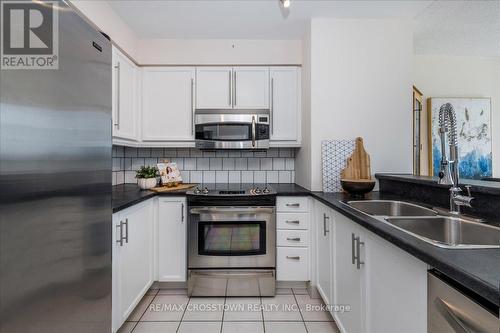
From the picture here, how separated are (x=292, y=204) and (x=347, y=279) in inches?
35.6

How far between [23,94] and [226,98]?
2.20m

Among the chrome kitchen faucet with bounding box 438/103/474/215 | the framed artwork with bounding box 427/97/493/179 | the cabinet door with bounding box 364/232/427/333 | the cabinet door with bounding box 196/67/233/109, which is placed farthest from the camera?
the framed artwork with bounding box 427/97/493/179

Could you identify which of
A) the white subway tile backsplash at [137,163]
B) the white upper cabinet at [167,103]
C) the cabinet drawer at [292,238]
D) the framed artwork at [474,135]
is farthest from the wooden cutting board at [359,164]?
the white subway tile backsplash at [137,163]

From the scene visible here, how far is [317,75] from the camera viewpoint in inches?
95.3

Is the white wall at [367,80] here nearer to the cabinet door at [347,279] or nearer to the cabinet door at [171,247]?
the cabinet door at [347,279]

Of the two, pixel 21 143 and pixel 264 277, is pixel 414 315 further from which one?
pixel 264 277

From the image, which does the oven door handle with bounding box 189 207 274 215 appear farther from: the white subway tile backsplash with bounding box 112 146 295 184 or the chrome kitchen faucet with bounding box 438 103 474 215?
the chrome kitchen faucet with bounding box 438 103 474 215

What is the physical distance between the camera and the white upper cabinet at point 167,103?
2770 mm

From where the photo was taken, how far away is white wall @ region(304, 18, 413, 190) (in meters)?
2.41

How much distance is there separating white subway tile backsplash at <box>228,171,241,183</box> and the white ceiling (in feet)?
4.75

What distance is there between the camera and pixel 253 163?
9.98 ft

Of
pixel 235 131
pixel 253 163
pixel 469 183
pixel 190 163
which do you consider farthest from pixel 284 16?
pixel 469 183

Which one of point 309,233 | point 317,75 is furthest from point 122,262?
point 317,75

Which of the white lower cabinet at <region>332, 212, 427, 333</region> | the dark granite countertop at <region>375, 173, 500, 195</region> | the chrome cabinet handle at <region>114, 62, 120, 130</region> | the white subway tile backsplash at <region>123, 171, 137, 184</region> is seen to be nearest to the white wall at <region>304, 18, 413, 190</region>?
the dark granite countertop at <region>375, 173, 500, 195</region>
